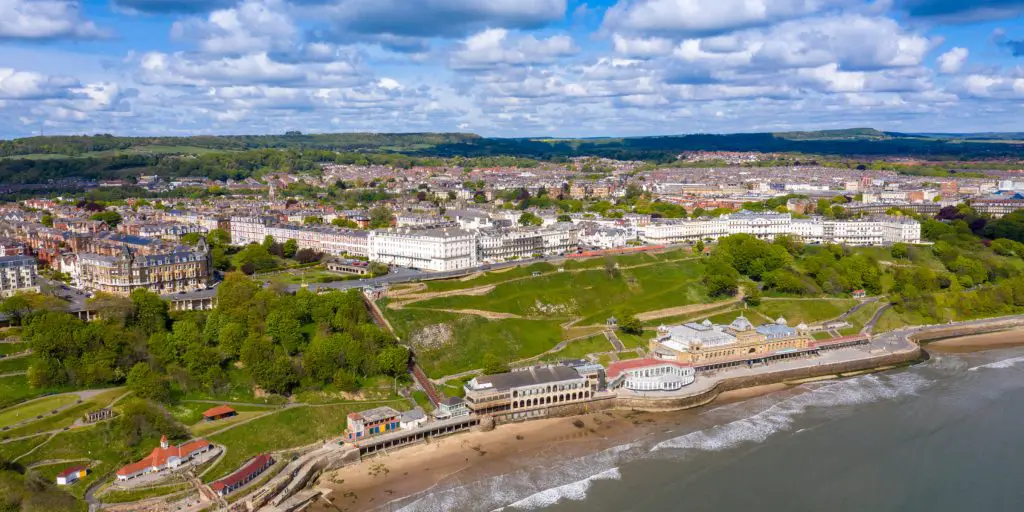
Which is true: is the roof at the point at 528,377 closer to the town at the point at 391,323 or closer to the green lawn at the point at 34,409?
the town at the point at 391,323

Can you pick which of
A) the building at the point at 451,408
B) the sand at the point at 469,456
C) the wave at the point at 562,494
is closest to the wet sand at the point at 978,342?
the sand at the point at 469,456

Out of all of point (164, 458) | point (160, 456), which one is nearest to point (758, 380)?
point (164, 458)

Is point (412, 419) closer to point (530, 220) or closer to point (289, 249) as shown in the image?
point (289, 249)

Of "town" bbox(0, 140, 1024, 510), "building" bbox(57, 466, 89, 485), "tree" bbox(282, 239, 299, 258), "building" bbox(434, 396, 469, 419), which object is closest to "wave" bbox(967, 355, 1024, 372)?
"town" bbox(0, 140, 1024, 510)

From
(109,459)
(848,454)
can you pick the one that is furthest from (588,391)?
(109,459)

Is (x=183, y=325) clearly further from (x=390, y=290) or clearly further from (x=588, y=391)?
(x=588, y=391)

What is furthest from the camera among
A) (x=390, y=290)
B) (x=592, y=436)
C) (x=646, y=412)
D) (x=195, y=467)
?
(x=390, y=290)
